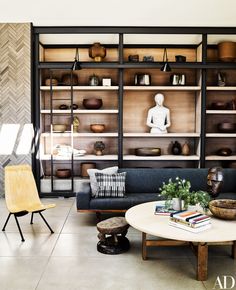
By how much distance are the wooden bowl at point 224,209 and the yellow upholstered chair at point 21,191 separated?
211 cm

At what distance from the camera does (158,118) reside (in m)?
6.90

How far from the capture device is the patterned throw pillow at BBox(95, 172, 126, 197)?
5176 mm

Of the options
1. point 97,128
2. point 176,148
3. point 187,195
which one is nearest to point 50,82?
point 97,128

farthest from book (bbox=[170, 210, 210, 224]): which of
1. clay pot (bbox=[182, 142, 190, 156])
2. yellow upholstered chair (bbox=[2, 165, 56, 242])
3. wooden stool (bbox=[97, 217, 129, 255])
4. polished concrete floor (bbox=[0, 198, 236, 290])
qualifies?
clay pot (bbox=[182, 142, 190, 156])

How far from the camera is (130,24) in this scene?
20.9 feet

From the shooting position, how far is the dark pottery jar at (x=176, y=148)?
22.7 ft

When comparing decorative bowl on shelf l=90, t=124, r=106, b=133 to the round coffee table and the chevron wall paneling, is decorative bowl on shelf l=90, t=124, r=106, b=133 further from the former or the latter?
the round coffee table

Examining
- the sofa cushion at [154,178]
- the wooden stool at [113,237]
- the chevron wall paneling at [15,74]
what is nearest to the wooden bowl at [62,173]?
the chevron wall paneling at [15,74]

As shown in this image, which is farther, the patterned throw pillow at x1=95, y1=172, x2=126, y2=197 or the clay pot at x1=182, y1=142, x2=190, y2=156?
the clay pot at x1=182, y1=142, x2=190, y2=156

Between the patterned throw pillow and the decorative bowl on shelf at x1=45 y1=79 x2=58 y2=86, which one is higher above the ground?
the decorative bowl on shelf at x1=45 y1=79 x2=58 y2=86

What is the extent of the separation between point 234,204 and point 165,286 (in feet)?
4.15

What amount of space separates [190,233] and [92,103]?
3930mm

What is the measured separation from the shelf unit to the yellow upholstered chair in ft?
5.36

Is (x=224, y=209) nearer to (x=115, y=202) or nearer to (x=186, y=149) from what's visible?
(x=115, y=202)
